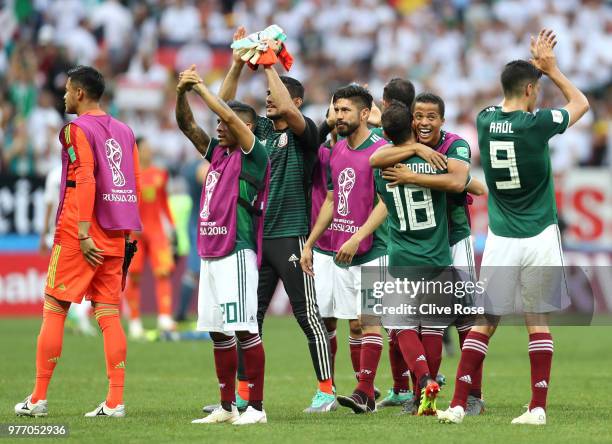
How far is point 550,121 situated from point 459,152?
0.93 meters

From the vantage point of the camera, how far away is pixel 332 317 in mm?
11156

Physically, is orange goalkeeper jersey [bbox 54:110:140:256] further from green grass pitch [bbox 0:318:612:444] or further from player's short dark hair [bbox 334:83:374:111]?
player's short dark hair [bbox 334:83:374:111]

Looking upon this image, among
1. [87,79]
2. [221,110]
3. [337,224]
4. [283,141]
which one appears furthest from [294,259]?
[87,79]

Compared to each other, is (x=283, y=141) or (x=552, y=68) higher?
(x=552, y=68)

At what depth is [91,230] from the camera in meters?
9.72

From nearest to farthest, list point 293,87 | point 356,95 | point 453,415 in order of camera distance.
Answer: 1. point 453,415
2. point 356,95
3. point 293,87

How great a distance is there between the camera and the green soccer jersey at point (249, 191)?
363 inches

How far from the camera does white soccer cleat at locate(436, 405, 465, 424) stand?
29.0 ft

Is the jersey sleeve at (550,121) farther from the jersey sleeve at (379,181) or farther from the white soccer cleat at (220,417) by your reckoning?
the white soccer cleat at (220,417)

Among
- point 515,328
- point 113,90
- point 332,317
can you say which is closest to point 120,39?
point 113,90

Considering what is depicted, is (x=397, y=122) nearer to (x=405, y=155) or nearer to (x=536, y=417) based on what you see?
(x=405, y=155)

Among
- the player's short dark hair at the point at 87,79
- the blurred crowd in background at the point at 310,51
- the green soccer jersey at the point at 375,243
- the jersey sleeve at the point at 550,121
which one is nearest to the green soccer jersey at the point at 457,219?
the green soccer jersey at the point at 375,243

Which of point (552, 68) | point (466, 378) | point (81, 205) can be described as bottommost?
point (466, 378)

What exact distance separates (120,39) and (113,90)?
204 centimetres
